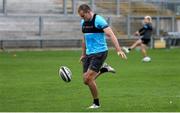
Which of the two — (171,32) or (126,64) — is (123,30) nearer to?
(171,32)

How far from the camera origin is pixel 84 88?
52.9ft

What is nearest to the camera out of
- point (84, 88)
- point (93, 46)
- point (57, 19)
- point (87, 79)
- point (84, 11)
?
point (84, 11)

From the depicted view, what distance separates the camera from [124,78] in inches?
732

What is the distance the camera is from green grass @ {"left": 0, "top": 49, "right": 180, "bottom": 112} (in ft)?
42.2

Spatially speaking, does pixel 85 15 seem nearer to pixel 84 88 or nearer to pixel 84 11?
pixel 84 11

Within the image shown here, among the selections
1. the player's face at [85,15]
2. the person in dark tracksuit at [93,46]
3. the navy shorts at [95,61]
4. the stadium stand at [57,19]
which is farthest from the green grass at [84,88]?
the stadium stand at [57,19]

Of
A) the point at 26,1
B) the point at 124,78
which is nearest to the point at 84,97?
the point at 124,78

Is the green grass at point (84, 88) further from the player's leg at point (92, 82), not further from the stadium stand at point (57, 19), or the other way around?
the stadium stand at point (57, 19)

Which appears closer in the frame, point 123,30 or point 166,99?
point 166,99

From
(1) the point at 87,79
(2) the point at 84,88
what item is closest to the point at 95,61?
(1) the point at 87,79

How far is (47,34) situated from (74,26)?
201 cm

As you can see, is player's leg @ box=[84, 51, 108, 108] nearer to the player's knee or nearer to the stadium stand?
the player's knee

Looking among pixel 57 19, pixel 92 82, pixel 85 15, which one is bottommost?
pixel 57 19

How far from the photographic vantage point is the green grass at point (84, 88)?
12.9m
